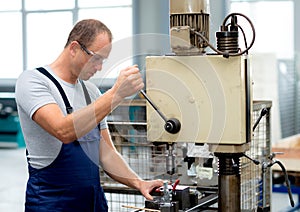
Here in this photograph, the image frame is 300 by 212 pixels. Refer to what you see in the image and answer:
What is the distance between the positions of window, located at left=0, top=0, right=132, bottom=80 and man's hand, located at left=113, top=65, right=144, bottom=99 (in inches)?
241

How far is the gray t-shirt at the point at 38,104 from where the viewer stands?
5.20 feet

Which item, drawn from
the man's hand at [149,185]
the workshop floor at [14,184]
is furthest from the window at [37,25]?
the man's hand at [149,185]

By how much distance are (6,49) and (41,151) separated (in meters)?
6.88

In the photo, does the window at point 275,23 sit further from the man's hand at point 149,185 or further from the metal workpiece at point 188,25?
the metal workpiece at point 188,25

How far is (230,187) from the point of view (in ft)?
4.32

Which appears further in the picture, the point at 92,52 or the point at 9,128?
the point at 9,128

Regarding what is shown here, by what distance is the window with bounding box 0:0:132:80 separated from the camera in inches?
295

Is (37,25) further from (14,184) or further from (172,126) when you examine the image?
(172,126)

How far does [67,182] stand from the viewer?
167 cm

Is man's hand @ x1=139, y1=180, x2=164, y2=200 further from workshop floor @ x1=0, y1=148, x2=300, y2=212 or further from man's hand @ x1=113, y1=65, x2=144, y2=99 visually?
workshop floor @ x1=0, y1=148, x2=300, y2=212

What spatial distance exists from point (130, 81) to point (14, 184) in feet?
15.4

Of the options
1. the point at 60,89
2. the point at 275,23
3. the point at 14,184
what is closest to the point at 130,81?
the point at 60,89

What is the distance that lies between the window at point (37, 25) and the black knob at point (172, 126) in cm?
621

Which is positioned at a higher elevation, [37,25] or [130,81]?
[37,25]
